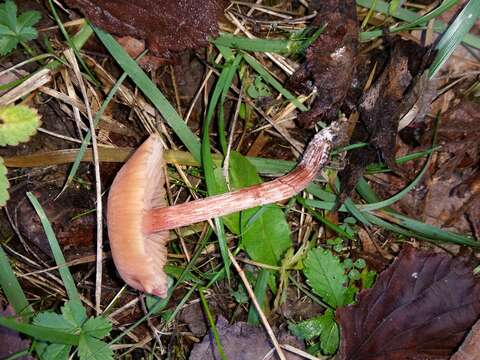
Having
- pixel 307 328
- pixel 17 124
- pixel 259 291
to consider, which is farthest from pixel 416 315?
pixel 17 124

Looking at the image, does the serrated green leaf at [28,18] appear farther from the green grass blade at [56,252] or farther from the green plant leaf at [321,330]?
the green plant leaf at [321,330]

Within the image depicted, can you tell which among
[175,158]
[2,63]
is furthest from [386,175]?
[2,63]

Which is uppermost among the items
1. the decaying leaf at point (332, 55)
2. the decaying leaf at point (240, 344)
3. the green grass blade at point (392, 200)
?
the decaying leaf at point (332, 55)

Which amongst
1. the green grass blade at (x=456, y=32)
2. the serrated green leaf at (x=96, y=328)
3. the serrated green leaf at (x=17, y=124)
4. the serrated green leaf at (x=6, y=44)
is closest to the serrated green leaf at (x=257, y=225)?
the serrated green leaf at (x=96, y=328)

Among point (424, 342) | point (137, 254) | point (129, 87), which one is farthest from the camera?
point (129, 87)

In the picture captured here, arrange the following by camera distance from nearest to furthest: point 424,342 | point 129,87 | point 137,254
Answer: point 137,254
point 424,342
point 129,87

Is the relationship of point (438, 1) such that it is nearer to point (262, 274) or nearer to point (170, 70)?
point (170, 70)

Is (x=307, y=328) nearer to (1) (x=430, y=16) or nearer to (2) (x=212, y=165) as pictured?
(2) (x=212, y=165)
